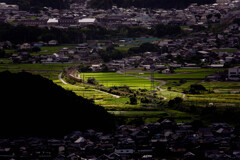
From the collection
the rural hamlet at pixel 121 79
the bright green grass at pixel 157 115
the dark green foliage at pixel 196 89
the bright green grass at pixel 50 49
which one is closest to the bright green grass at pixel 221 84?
the rural hamlet at pixel 121 79

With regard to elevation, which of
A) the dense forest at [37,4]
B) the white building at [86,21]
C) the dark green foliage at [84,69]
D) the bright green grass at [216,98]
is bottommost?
the dark green foliage at [84,69]

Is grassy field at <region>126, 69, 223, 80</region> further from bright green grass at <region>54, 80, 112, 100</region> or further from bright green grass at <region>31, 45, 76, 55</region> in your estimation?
A: bright green grass at <region>31, 45, 76, 55</region>

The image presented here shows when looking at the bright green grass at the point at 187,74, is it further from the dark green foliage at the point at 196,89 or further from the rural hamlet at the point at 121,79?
the dark green foliage at the point at 196,89

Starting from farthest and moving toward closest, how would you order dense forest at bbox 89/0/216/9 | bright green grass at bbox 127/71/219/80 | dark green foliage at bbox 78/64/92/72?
dense forest at bbox 89/0/216/9, dark green foliage at bbox 78/64/92/72, bright green grass at bbox 127/71/219/80

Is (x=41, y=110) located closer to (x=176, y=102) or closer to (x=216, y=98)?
(x=176, y=102)

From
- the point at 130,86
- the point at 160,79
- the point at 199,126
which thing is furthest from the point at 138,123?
the point at 160,79

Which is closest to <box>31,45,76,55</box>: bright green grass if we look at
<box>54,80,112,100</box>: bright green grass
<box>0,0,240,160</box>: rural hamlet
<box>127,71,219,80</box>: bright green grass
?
<box>0,0,240,160</box>: rural hamlet

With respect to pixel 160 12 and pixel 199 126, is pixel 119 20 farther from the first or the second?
pixel 199 126
